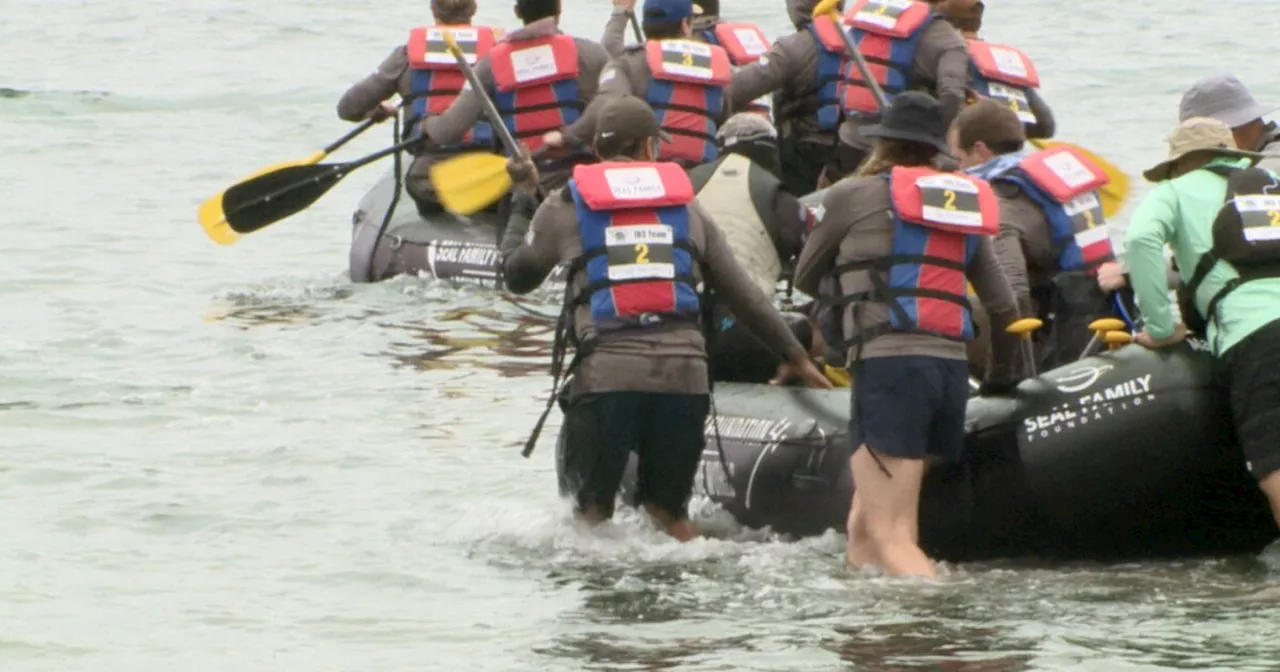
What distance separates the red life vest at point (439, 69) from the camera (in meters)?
12.6

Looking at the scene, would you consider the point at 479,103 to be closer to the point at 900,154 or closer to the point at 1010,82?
the point at 1010,82

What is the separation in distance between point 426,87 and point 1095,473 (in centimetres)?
617

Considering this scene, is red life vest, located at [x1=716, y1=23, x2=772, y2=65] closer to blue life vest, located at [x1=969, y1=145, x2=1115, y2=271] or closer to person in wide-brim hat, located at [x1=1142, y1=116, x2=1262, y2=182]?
blue life vest, located at [x1=969, y1=145, x2=1115, y2=271]

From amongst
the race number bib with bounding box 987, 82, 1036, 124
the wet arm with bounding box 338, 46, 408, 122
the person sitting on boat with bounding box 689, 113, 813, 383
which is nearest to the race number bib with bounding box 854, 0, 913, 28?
the race number bib with bounding box 987, 82, 1036, 124

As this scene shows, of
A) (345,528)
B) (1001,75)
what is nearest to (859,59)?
(1001,75)

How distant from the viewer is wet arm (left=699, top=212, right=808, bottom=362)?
24.6ft

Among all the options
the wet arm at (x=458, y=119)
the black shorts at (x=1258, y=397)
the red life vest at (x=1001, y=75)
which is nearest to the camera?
the black shorts at (x=1258, y=397)

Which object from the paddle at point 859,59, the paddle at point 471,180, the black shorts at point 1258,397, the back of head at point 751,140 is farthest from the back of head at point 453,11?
Answer: the black shorts at point 1258,397

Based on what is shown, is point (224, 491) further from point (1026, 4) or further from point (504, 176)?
point (1026, 4)

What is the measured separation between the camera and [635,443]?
745 cm

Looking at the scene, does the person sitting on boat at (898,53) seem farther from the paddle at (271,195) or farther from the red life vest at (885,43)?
the paddle at (271,195)

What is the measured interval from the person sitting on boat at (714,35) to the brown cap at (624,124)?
5.37 meters

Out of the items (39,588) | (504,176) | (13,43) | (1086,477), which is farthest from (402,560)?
(13,43)

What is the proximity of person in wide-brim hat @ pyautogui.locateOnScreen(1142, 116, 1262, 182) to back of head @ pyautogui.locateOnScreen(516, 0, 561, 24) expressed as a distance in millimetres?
5133
